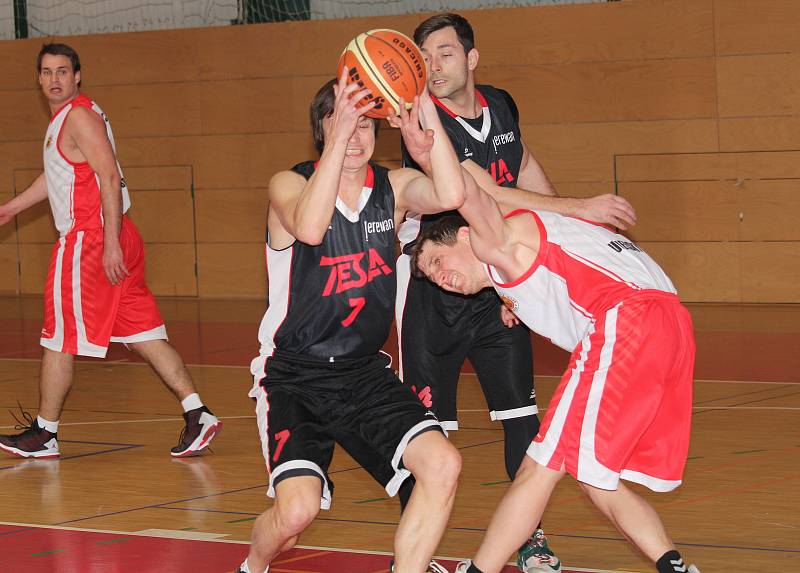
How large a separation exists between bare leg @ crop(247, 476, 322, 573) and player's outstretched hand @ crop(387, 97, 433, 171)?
104cm

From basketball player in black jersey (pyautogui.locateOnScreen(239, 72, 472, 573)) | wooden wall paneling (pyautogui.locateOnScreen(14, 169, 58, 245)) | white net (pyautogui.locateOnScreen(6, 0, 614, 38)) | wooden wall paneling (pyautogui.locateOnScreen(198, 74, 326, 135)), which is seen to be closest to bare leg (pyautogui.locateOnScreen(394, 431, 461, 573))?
basketball player in black jersey (pyautogui.locateOnScreen(239, 72, 472, 573))

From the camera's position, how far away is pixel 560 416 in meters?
3.92

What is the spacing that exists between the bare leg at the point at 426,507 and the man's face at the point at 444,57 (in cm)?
173

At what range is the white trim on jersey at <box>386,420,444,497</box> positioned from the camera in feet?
13.4

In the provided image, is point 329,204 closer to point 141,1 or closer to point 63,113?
point 63,113

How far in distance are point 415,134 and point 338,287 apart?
0.58m

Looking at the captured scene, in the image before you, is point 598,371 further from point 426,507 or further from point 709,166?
point 709,166

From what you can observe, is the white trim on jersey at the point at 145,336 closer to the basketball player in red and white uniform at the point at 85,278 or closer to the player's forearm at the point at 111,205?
the basketball player in red and white uniform at the point at 85,278

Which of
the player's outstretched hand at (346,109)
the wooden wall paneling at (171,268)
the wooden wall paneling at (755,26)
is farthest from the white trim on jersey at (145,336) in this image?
the wooden wall paneling at (171,268)

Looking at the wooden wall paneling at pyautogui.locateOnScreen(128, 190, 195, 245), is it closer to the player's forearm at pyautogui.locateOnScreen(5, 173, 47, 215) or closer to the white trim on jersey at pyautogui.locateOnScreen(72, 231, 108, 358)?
the player's forearm at pyautogui.locateOnScreen(5, 173, 47, 215)

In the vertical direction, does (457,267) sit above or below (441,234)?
below

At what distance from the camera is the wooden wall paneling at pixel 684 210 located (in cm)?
1276

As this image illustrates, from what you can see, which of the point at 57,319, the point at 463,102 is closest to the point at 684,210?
the point at 57,319

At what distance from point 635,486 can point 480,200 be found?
2226mm
